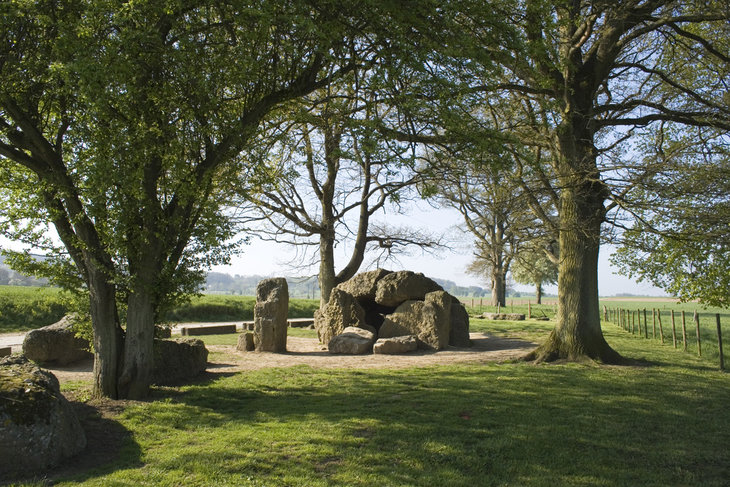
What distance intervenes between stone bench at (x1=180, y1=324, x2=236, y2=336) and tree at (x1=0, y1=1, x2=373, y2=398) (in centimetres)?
1176

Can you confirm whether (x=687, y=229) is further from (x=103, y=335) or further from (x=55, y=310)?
(x=55, y=310)

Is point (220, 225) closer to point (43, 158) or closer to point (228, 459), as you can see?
point (43, 158)

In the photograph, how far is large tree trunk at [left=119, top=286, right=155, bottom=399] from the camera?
8.77m

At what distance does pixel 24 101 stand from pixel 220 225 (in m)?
3.54

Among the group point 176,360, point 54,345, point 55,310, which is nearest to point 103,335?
point 176,360

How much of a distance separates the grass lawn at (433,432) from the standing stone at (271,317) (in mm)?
4847

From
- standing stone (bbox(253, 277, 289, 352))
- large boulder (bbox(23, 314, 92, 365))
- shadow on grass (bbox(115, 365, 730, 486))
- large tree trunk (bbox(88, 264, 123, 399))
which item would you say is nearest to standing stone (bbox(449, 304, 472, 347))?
standing stone (bbox(253, 277, 289, 352))

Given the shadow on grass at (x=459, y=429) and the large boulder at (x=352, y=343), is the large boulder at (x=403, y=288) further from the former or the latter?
the shadow on grass at (x=459, y=429)

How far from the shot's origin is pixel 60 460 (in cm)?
584

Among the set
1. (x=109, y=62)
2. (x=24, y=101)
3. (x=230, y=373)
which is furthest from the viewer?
(x=230, y=373)

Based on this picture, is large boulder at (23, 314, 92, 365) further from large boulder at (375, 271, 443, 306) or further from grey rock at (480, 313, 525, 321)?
grey rock at (480, 313, 525, 321)

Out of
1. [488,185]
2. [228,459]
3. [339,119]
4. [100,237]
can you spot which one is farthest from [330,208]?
[228,459]

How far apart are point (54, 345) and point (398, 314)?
964cm

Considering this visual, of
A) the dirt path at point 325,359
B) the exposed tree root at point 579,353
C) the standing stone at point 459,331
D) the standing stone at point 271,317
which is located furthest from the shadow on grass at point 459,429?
the standing stone at point 459,331
